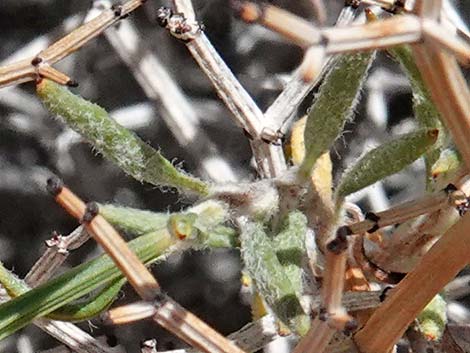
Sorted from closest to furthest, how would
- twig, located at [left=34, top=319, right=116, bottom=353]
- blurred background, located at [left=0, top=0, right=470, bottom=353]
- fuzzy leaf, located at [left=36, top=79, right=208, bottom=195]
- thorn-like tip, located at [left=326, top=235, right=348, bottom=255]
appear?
thorn-like tip, located at [left=326, top=235, right=348, bottom=255] < fuzzy leaf, located at [left=36, top=79, right=208, bottom=195] < twig, located at [left=34, top=319, right=116, bottom=353] < blurred background, located at [left=0, top=0, right=470, bottom=353]

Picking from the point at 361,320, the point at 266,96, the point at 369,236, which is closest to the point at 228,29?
the point at 266,96

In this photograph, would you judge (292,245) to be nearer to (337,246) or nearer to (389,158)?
(389,158)

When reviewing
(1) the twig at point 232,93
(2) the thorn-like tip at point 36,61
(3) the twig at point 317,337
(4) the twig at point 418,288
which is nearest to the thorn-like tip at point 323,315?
(3) the twig at point 317,337

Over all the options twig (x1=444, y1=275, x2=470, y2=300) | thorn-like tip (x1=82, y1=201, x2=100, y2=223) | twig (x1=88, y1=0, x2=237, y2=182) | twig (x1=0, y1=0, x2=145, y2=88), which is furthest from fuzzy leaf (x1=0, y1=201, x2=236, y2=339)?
twig (x1=444, y1=275, x2=470, y2=300)

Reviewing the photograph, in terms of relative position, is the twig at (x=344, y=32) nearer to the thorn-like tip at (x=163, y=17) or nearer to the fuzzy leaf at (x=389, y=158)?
the fuzzy leaf at (x=389, y=158)

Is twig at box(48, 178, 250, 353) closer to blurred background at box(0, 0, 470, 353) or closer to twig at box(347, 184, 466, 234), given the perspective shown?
twig at box(347, 184, 466, 234)

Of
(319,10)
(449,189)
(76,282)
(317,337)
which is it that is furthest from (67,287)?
(319,10)
